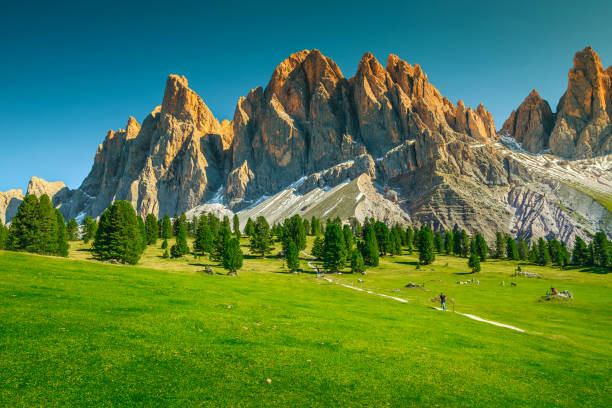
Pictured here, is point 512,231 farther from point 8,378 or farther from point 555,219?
point 8,378

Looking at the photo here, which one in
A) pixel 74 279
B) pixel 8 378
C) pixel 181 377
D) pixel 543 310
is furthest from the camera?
pixel 543 310

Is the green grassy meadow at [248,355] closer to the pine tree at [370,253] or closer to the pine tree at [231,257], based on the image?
the pine tree at [231,257]

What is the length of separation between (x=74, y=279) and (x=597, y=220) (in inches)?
9949

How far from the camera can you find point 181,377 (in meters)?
9.76

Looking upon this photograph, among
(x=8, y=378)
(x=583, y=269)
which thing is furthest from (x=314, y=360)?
(x=583, y=269)

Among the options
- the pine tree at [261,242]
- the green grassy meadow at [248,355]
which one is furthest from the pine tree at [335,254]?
the green grassy meadow at [248,355]

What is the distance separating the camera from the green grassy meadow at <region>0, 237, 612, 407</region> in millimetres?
9078

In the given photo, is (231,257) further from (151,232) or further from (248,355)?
(151,232)

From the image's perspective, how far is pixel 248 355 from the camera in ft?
39.8

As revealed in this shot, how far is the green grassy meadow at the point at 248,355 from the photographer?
357 inches

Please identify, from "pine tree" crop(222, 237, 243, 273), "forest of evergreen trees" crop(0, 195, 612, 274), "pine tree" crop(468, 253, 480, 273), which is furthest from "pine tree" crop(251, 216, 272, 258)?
"pine tree" crop(468, 253, 480, 273)

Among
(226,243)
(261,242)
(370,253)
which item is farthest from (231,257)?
(370,253)

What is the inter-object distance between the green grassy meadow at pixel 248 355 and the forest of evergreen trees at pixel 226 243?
3076 centimetres

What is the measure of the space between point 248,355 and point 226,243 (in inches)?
2187
